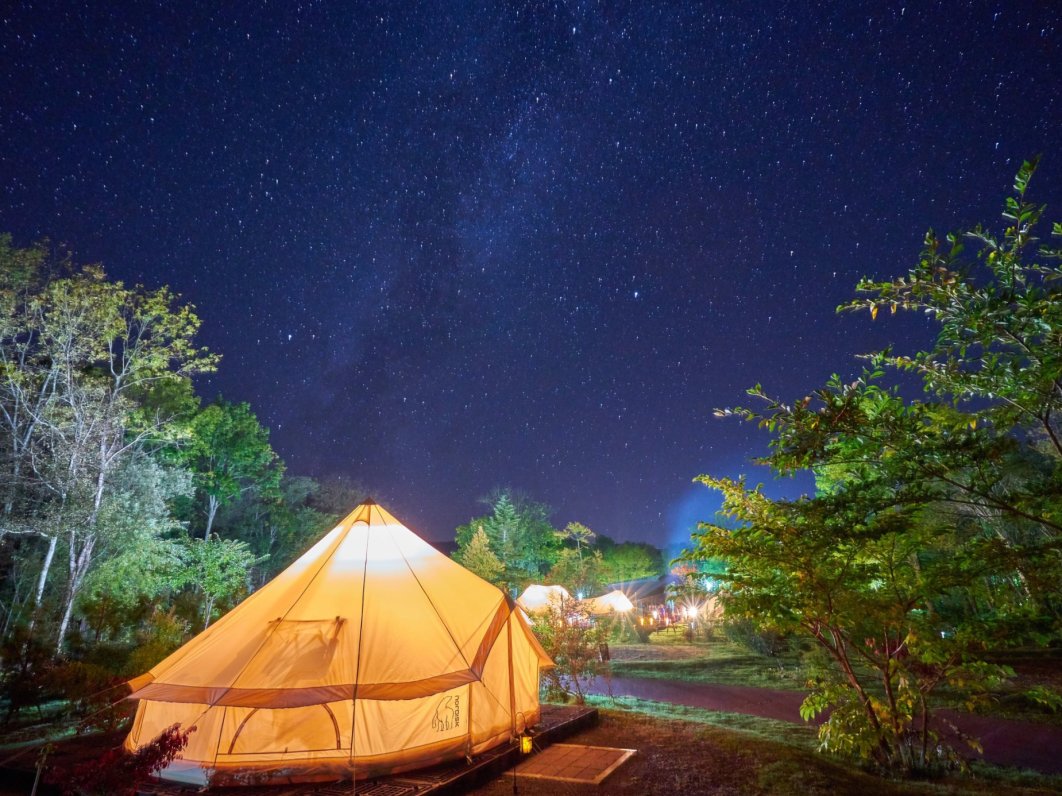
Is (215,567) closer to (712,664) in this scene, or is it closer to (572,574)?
(572,574)

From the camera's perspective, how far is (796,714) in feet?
35.1

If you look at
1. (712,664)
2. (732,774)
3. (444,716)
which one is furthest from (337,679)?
(712,664)

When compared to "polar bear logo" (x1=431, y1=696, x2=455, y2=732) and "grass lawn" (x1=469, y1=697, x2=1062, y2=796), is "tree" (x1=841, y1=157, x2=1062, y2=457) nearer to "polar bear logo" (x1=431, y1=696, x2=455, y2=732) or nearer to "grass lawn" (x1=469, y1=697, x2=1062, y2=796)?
"grass lawn" (x1=469, y1=697, x2=1062, y2=796)

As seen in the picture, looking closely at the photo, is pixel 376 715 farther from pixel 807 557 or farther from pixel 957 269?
pixel 957 269

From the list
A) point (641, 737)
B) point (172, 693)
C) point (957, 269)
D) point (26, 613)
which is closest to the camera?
point (957, 269)

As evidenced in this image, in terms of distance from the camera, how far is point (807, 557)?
5.86 metres

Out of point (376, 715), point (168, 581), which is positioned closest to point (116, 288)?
point (168, 581)

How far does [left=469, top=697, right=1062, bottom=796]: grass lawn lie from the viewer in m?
5.42

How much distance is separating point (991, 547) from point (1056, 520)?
1.44ft

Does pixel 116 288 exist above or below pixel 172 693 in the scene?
above

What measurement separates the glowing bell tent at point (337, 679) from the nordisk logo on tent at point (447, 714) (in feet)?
0.04

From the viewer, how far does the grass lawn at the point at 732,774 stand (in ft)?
17.8

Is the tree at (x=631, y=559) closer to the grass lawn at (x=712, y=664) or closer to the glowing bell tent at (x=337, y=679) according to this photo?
the grass lawn at (x=712, y=664)

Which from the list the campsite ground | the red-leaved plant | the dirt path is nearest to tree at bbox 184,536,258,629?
the campsite ground
